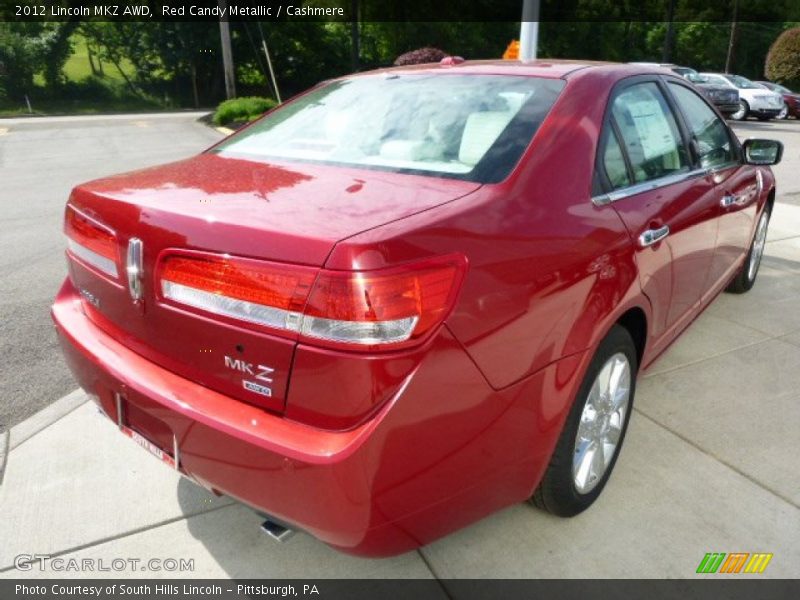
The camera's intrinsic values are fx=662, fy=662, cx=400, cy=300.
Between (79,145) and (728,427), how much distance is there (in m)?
16.7

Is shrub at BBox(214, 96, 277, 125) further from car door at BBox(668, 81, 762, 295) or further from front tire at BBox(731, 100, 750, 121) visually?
car door at BBox(668, 81, 762, 295)

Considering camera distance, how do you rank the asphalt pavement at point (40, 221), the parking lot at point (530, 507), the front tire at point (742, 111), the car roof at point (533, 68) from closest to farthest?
the parking lot at point (530, 507)
the car roof at point (533, 68)
the asphalt pavement at point (40, 221)
the front tire at point (742, 111)

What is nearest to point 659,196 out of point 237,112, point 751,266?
point 751,266

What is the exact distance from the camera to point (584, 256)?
2049 mm

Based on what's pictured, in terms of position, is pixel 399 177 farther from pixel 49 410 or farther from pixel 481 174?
pixel 49 410

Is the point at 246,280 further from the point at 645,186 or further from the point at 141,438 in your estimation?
the point at 645,186

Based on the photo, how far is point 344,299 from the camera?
5.12ft

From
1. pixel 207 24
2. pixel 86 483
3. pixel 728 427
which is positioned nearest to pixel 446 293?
pixel 86 483

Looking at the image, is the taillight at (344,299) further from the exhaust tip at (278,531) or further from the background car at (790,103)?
the background car at (790,103)

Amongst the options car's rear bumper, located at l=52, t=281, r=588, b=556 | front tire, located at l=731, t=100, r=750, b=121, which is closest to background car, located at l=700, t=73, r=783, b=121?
front tire, located at l=731, t=100, r=750, b=121

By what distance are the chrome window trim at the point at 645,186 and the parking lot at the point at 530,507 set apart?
110cm

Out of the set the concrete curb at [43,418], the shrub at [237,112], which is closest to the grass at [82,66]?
the shrub at [237,112]

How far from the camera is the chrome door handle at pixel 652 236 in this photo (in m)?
2.38

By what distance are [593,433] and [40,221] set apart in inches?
274
